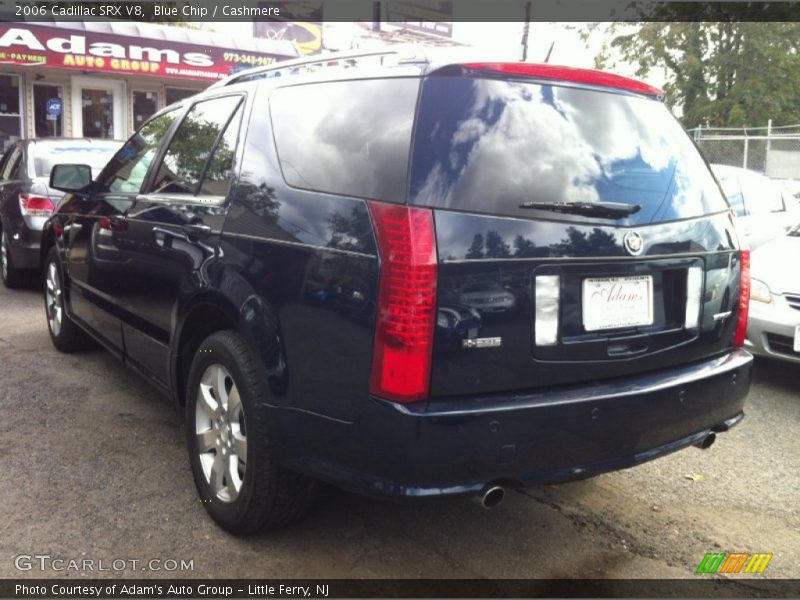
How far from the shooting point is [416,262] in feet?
7.93

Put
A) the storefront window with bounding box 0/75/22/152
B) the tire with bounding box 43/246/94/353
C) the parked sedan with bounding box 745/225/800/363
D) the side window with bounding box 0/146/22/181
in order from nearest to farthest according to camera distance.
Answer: the parked sedan with bounding box 745/225/800/363
the tire with bounding box 43/246/94/353
the side window with bounding box 0/146/22/181
the storefront window with bounding box 0/75/22/152

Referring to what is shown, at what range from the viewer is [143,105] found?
63.6 ft

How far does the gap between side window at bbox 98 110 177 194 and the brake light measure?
84.7 inches

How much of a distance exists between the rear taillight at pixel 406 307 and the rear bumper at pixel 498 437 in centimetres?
9

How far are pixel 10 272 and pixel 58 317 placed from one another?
2927 millimetres

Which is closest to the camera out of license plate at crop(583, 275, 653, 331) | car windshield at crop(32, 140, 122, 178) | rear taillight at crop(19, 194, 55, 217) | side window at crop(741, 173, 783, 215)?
license plate at crop(583, 275, 653, 331)

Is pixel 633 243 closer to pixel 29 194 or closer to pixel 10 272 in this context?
pixel 29 194

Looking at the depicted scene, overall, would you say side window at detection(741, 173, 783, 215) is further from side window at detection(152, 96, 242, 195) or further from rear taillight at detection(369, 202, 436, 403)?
rear taillight at detection(369, 202, 436, 403)

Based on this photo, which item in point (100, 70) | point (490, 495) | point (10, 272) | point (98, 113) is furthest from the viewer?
point (98, 113)

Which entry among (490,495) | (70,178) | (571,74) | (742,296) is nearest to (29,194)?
(70,178)

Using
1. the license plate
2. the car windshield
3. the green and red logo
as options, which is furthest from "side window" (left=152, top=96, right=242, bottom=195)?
the car windshield

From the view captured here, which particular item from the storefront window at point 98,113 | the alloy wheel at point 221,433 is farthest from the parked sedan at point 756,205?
the storefront window at point 98,113

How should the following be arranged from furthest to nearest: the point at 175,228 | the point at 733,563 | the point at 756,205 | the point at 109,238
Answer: the point at 756,205 < the point at 109,238 < the point at 175,228 < the point at 733,563

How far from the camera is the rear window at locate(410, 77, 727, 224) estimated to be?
8.36 feet
